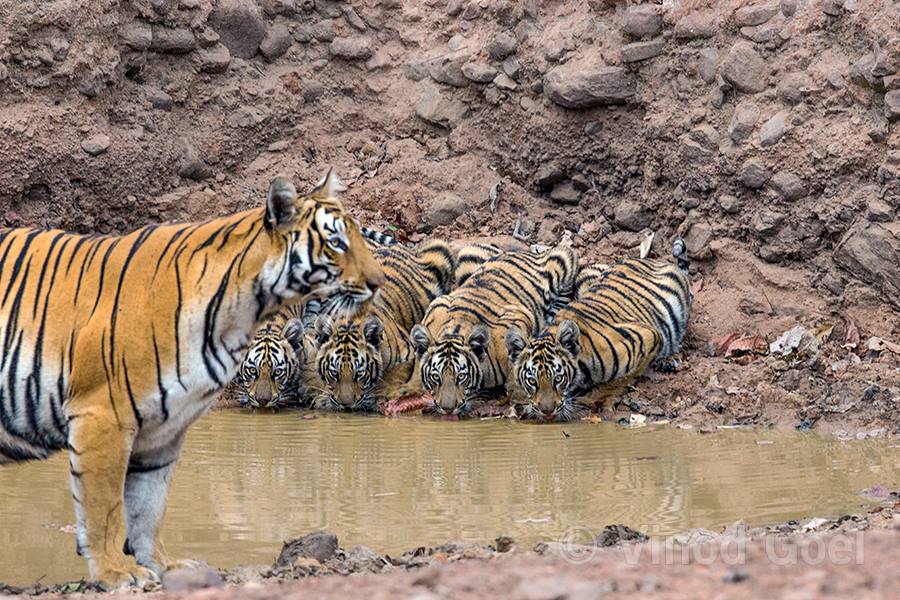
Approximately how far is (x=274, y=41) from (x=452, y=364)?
3.99 meters

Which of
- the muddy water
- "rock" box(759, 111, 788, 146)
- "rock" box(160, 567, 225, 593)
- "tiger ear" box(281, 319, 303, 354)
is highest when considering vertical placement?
"rock" box(759, 111, 788, 146)

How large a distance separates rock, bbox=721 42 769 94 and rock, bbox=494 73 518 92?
184cm

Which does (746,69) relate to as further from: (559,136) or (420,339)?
(420,339)

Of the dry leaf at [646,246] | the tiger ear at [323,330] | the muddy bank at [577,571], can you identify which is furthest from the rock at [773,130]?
the muddy bank at [577,571]

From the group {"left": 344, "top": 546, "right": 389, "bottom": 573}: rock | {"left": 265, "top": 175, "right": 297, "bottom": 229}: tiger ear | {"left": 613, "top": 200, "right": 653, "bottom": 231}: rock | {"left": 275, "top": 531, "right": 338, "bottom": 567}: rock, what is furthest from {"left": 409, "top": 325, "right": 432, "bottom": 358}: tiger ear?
{"left": 265, "top": 175, "right": 297, "bottom": 229}: tiger ear

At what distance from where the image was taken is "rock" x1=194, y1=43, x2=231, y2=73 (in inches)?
469

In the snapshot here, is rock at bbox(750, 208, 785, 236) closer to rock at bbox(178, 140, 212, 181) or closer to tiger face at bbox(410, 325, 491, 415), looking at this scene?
tiger face at bbox(410, 325, 491, 415)

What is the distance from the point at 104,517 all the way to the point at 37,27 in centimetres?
637

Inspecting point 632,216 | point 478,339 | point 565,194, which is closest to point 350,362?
point 478,339

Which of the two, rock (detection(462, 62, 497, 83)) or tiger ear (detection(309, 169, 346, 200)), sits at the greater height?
rock (detection(462, 62, 497, 83))

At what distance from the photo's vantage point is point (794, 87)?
33.3 feet

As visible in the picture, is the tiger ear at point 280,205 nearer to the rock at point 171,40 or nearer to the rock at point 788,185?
the rock at point 788,185

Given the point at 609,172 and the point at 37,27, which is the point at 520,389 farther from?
the point at 37,27

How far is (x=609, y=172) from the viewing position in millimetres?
11328
